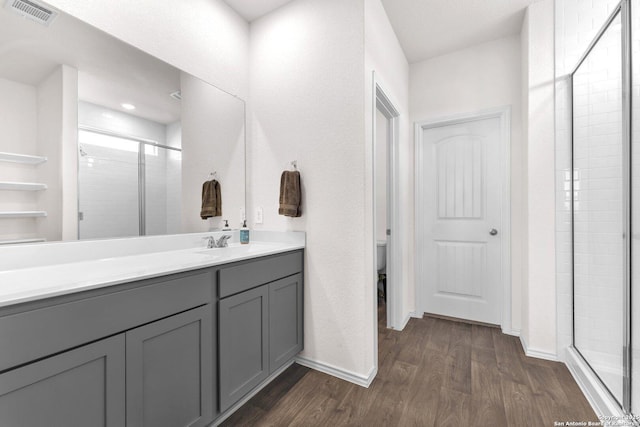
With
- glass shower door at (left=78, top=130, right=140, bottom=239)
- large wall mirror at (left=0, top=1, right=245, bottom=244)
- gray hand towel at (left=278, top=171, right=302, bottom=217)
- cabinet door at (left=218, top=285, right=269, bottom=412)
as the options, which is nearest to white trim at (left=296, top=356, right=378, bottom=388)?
cabinet door at (left=218, top=285, right=269, bottom=412)

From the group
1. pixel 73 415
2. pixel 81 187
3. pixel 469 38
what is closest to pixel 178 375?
pixel 73 415

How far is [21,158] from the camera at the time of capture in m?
1.21

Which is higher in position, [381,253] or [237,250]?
[237,250]

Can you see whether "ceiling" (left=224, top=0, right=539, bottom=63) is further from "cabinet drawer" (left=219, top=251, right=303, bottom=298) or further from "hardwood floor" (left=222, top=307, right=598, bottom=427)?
"hardwood floor" (left=222, top=307, right=598, bottom=427)

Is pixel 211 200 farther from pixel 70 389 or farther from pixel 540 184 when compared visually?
pixel 540 184

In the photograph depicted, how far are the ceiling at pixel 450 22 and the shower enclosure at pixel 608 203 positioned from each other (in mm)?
Result: 758

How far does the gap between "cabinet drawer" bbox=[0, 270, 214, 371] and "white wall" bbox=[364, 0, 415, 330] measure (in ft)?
3.80

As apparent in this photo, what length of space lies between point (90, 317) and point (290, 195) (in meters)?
1.26

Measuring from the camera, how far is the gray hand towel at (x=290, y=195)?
1.97 metres

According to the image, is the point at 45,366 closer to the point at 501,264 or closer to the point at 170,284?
the point at 170,284

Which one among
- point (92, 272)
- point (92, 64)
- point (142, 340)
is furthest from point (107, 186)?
point (142, 340)

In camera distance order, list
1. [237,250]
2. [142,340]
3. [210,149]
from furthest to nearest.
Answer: [210,149]
[237,250]
[142,340]

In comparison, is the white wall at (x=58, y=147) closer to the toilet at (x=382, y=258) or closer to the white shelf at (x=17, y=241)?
the white shelf at (x=17, y=241)

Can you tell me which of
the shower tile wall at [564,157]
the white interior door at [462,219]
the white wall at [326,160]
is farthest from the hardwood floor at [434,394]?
the white interior door at [462,219]
